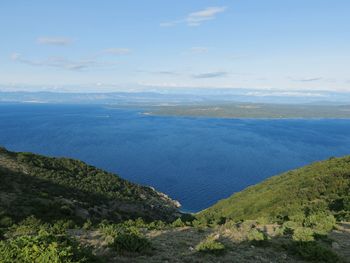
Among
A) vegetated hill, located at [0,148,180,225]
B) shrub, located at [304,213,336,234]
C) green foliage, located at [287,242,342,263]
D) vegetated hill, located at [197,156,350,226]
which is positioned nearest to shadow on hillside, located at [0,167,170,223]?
vegetated hill, located at [0,148,180,225]

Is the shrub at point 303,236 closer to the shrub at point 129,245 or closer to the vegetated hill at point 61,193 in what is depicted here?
the shrub at point 129,245

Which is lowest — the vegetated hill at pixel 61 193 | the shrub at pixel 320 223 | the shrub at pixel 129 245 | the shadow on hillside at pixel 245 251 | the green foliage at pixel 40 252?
the vegetated hill at pixel 61 193

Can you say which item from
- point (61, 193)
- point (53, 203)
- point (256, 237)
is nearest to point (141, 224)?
point (256, 237)

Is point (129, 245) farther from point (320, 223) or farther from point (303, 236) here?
point (320, 223)

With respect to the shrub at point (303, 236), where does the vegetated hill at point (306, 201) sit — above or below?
below

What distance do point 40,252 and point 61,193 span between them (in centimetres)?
4217

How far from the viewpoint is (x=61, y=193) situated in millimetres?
50094

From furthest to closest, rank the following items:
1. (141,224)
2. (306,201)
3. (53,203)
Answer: (306,201), (53,203), (141,224)

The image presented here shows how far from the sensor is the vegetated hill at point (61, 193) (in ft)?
124

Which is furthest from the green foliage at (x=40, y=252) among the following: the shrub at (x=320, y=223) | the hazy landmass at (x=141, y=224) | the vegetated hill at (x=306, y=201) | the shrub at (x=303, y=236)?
the vegetated hill at (x=306, y=201)

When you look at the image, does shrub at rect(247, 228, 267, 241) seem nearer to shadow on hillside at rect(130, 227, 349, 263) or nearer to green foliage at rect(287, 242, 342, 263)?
shadow on hillside at rect(130, 227, 349, 263)

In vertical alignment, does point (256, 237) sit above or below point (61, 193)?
above

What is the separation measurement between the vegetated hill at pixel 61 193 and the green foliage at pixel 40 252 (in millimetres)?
24314

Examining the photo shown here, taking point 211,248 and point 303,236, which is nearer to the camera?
point 211,248
